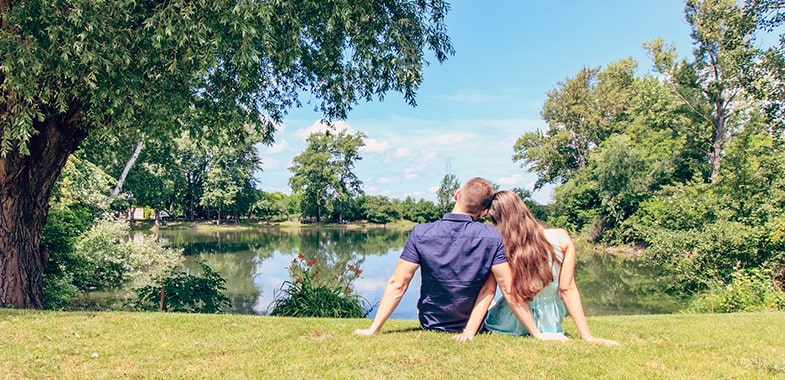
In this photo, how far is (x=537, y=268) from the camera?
357 cm

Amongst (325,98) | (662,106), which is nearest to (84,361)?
(325,98)

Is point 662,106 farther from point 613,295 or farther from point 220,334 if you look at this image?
point 220,334

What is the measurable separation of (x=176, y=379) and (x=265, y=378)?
61 cm

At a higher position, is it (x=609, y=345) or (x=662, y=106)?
(x=662, y=106)

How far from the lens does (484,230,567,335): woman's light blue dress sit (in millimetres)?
3779

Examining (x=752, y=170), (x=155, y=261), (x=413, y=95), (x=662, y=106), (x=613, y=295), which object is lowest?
(x=613, y=295)

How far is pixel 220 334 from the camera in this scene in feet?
14.5

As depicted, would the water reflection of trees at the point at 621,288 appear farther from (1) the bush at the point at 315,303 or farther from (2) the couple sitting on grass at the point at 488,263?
(2) the couple sitting on grass at the point at 488,263

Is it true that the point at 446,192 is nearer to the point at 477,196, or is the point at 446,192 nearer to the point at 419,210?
the point at 419,210

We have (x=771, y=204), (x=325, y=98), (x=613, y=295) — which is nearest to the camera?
(x=325, y=98)

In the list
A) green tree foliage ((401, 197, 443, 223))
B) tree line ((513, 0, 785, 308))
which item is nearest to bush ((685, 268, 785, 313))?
tree line ((513, 0, 785, 308))

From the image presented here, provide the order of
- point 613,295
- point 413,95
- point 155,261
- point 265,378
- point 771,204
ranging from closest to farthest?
1. point 265,378
2. point 413,95
3. point 771,204
4. point 613,295
5. point 155,261

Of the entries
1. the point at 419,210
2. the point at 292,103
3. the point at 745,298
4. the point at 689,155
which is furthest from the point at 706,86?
the point at 419,210

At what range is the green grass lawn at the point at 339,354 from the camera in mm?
3162
